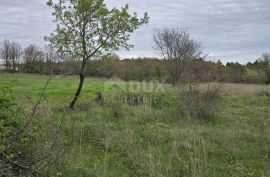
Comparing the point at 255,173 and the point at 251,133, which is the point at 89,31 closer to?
the point at 251,133

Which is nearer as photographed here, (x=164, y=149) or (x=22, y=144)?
(x=22, y=144)

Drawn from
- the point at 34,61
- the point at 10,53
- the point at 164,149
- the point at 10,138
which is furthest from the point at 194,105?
the point at 10,53

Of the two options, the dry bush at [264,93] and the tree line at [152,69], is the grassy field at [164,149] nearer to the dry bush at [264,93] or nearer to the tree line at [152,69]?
the tree line at [152,69]

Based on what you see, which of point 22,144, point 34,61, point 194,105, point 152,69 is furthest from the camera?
point 152,69

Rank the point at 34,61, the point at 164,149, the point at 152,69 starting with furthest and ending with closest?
the point at 152,69, the point at 34,61, the point at 164,149

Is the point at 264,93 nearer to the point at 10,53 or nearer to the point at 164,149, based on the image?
the point at 164,149

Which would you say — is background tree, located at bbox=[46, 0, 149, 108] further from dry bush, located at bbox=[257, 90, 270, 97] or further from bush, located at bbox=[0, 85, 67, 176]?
dry bush, located at bbox=[257, 90, 270, 97]

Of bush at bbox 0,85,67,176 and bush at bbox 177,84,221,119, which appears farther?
bush at bbox 177,84,221,119

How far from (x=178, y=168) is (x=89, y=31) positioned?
306 inches

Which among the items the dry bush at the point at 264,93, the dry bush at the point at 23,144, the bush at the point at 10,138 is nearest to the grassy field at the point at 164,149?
the dry bush at the point at 23,144

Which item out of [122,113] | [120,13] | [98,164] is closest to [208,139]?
[98,164]

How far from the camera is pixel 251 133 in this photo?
7.72m

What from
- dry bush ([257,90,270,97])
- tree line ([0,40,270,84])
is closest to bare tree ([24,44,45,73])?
tree line ([0,40,270,84])

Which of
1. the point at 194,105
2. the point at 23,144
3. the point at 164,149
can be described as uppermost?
the point at 194,105
